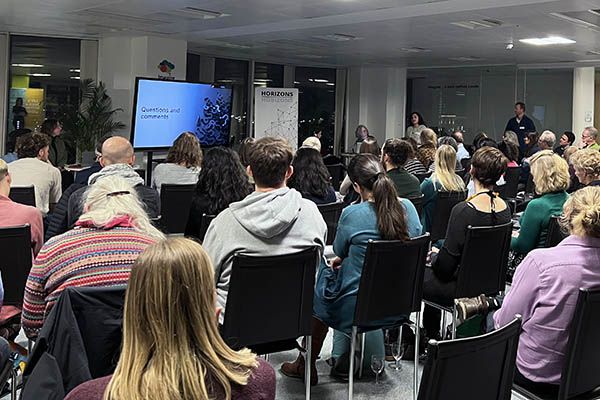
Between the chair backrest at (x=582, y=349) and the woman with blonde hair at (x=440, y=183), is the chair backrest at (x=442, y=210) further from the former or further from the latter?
the chair backrest at (x=582, y=349)

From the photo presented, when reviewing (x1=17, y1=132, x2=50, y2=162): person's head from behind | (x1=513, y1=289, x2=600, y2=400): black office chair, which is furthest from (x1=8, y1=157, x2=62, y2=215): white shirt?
(x1=513, y1=289, x2=600, y2=400): black office chair

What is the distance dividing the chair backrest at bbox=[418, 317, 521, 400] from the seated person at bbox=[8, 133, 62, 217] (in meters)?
4.54

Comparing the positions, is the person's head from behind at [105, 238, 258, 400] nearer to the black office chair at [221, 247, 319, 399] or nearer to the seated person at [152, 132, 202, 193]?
the black office chair at [221, 247, 319, 399]

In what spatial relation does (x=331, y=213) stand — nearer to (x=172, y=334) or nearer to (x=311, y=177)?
(x=311, y=177)

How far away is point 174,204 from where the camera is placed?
17.6ft

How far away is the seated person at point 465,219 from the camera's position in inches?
144

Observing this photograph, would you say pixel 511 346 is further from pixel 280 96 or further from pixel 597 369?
pixel 280 96

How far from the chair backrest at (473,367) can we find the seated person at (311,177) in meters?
3.10

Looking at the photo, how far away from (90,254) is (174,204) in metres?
3.08

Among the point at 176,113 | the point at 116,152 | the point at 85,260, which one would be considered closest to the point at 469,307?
the point at 85,260

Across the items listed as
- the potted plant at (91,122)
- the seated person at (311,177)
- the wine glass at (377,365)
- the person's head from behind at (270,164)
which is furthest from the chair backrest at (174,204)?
the potted plant at (91,122)

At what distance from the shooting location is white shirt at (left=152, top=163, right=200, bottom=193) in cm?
588

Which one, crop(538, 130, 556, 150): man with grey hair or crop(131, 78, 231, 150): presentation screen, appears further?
crop(131, 78, 231, 150): presentation screen

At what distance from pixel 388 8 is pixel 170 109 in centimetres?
440
